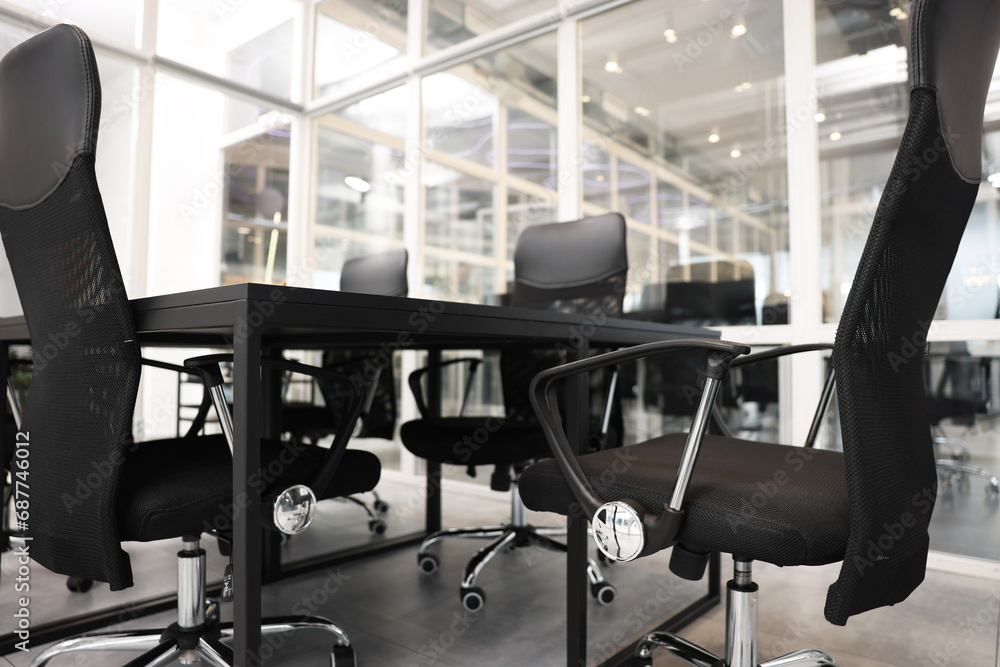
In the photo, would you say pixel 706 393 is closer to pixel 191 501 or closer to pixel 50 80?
pixel 191 501

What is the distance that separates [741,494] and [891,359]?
11.7 inches

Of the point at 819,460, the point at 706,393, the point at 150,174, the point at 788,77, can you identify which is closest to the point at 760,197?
the point at 788,77

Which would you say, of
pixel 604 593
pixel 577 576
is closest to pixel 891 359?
pixel 577 576

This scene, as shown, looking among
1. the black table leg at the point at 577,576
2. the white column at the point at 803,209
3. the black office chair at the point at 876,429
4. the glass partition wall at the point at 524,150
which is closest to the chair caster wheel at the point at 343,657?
the black table leg at the point at 577,576

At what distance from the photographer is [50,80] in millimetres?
1118

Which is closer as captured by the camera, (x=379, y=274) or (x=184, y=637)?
(x=184, y=637)

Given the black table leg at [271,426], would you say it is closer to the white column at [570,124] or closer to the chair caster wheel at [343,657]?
the chair caster wheel at [343,657]

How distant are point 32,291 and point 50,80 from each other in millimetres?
405

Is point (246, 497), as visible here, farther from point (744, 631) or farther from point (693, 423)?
point (744, 631)

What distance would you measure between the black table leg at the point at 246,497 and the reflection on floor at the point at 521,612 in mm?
672

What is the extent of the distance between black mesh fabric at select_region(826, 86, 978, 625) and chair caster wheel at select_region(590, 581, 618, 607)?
3.68 feet

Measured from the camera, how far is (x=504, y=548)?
7.55ft

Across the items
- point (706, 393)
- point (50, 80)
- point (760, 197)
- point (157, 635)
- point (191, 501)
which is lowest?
point (157, 635)

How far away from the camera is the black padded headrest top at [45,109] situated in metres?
1.09
